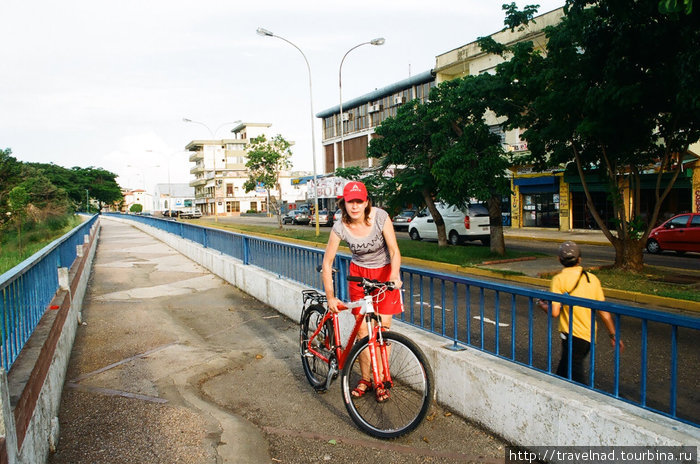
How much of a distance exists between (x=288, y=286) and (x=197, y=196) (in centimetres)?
11075

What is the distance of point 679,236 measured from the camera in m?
16.4

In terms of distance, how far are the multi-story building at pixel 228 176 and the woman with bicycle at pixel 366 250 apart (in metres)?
81.0

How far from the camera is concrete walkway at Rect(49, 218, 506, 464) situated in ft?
12.3

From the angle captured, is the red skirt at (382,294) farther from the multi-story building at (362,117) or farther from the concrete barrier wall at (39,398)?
the multi-story building at (362,117)

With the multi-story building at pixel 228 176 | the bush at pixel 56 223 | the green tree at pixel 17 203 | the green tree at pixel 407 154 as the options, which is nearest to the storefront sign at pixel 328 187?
the green tree at pixel 407 154

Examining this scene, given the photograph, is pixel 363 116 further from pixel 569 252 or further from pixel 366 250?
pixel 569 252

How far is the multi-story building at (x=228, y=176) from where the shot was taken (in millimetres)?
95250

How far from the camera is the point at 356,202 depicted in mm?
4164

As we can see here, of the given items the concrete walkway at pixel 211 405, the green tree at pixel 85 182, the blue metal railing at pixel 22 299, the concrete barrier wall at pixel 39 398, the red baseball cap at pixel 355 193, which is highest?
the green tree at pixel 85 182

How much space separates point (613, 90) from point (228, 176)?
92.0m

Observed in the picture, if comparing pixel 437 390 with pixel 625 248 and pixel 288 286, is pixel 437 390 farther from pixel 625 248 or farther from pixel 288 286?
pixel 625 248

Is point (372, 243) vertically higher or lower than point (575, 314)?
higher

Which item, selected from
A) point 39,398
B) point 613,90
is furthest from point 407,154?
point 39,398

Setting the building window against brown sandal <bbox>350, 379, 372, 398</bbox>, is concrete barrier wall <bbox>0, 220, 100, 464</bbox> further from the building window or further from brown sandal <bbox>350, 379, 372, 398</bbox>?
the building window
